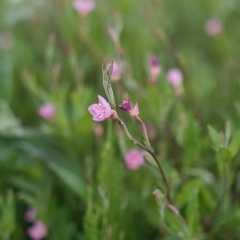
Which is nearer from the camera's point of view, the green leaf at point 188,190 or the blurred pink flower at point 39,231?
the green leaf at point 188,190

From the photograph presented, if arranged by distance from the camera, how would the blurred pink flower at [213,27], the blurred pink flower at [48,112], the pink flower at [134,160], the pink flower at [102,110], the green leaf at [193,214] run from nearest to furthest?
the pink flower at [102,110]
the green leaf at [193,214]
the pink flower at [134,160]
the blurred pink flower at [48,112]
the blurred pink flower at [213,27]

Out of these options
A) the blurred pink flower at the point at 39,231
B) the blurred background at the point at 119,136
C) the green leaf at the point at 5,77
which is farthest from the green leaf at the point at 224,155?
the green leaf at the point at 5,77

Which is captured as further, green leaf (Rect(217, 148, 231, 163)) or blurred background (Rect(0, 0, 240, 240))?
blurred background (Rect(0, 0, 240, 240))

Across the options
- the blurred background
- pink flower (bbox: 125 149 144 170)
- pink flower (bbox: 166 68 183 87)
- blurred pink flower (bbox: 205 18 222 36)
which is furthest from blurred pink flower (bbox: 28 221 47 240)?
blurred pink flower (bbox: 205 18 222 36)

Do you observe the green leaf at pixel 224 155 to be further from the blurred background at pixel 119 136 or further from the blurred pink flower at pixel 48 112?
the blurred pink flower at pixel 48 112

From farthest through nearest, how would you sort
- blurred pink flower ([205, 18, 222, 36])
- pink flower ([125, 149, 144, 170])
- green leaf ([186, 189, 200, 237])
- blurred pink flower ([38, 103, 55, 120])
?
blurred pink flower ([205, 18, 222, 36]), blurred pink flower ([38, 103, 55, 120]), pink flower ([125, 149, 144, 170]), green leaf ([186, 189, 200, 237])

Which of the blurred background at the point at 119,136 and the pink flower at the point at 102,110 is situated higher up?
the pink flower at the point at 102,110

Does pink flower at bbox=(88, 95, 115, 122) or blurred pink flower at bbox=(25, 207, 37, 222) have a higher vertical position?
pink flower at bbox=(88, 95, 115, 122)

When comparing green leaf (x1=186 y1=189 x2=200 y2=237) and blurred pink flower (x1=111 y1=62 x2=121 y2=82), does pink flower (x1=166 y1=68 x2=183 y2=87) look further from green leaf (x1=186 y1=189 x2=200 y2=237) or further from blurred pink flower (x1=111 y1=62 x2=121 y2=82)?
green leaf (x1=186 y1=189 x2=200 y2=237)
